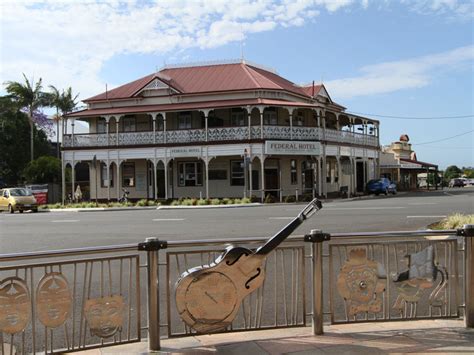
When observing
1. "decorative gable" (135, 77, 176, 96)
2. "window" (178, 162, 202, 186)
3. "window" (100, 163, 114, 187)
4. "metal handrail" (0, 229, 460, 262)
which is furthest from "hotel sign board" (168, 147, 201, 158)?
"metal handrail" (0, 229, 460, 262)

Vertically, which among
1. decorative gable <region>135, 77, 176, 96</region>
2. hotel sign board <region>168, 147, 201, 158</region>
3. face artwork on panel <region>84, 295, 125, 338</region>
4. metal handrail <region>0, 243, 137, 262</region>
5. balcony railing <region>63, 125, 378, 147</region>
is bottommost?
face artwork on panel <region>84, 295, 125, 338</region>

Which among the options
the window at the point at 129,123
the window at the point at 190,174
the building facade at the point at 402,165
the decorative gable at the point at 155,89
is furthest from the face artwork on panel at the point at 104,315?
the building facade at the point at 402,165

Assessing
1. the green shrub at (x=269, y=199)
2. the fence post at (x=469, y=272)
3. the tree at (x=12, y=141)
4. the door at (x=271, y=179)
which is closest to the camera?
the fence post at (x=469, y=272)

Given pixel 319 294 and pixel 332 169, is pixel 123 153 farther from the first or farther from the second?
pixel 319 294

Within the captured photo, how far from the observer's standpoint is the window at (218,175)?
3891 cm

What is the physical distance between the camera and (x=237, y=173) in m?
38.6

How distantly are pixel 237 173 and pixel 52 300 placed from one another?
3413 cm

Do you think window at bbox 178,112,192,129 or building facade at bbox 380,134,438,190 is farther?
building facade at bbox 380,134,438,190

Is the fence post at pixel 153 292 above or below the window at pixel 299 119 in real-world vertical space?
below

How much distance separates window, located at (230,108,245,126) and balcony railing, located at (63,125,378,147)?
2774 mm

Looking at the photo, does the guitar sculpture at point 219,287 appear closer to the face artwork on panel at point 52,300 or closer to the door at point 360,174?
the face artwork on panel at point 52,300

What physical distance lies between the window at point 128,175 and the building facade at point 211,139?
0.27 ft

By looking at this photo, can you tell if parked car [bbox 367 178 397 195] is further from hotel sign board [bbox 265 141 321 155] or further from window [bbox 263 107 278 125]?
window [bbox 263 107 278 125]

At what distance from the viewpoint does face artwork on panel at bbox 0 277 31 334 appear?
4.25 metres
